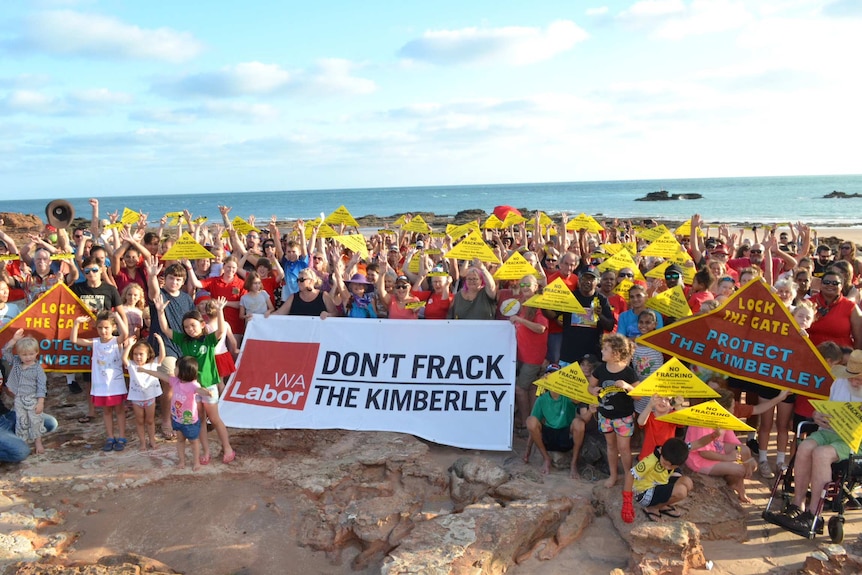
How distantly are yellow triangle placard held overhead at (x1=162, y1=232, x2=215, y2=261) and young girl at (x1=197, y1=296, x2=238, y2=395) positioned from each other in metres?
0.72

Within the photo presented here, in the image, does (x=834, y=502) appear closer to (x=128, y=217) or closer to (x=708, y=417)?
(x=708, y=417)

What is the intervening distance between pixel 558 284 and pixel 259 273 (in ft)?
14.3

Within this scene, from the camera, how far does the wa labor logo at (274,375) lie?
7.81 m

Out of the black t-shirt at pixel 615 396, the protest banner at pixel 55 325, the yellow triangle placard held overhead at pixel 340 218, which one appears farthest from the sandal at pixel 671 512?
the yellow triangle placard held overhead at pixel 340 218

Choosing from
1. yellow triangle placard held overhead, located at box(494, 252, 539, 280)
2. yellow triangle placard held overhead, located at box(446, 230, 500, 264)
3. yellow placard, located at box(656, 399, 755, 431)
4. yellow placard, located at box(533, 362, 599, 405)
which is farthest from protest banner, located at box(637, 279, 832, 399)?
yellow triangle placard held overhead, located at box(446, 230, 500, 264)

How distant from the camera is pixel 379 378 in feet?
25.6

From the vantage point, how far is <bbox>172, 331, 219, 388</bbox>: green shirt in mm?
7141

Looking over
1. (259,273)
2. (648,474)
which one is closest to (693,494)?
(648,474)

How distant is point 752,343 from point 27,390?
316 inches

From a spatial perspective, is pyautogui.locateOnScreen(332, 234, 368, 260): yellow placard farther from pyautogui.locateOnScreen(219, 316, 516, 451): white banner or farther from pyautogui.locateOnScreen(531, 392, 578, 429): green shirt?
pyautogui.locateOnScreen(531, 392, 578, 429): green shirt

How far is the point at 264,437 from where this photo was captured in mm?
7512

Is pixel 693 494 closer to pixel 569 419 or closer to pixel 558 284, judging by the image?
pixel 569 419

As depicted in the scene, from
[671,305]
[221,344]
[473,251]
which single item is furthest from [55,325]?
Result: [671,305]

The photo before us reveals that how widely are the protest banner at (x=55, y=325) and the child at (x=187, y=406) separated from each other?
192cm
